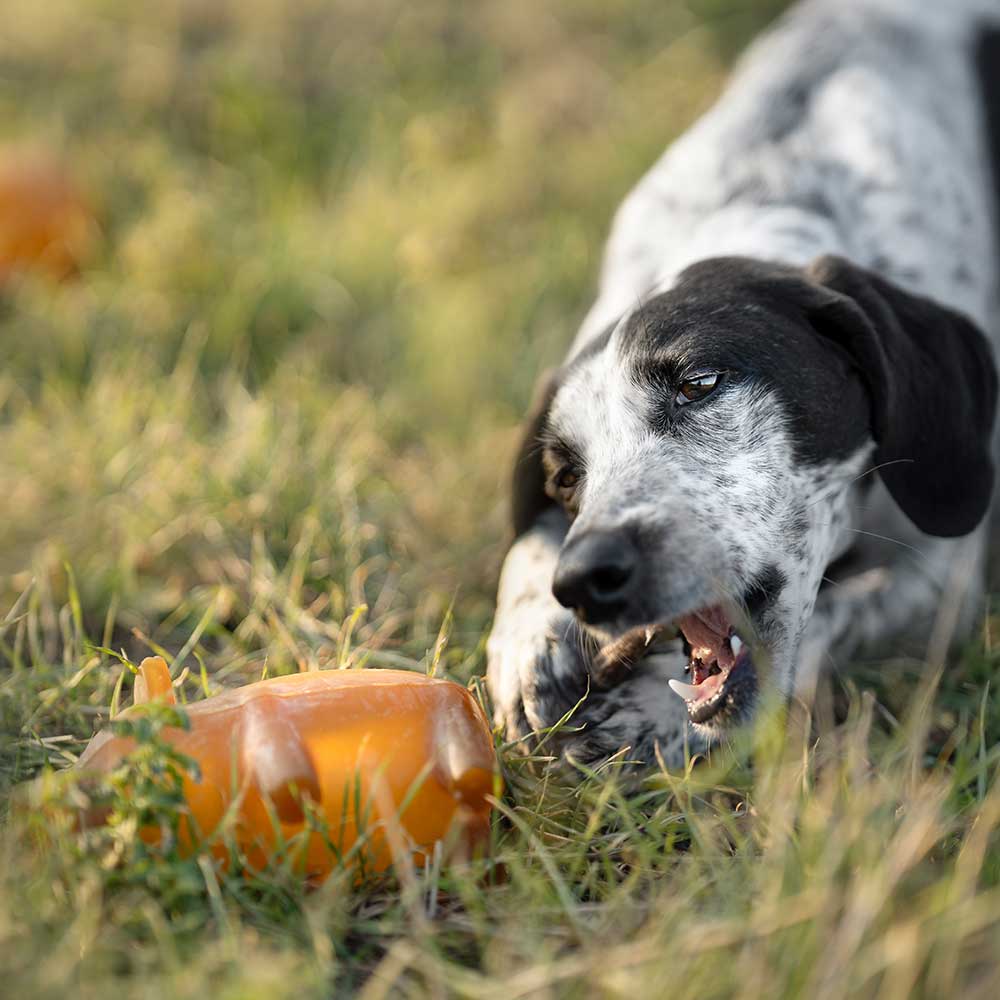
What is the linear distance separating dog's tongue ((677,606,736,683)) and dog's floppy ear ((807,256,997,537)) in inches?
19.4

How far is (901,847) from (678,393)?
3.30 feet

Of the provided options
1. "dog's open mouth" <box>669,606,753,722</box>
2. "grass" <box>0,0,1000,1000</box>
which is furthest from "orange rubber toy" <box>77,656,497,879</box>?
"dog's open mouth" <box>669,606,753,722</box>

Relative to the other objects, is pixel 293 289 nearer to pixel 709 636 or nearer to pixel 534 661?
pixel 534 661

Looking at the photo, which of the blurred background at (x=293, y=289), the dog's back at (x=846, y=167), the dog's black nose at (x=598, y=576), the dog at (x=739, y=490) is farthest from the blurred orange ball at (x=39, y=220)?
the dog's black nose at (x=598, y=576)

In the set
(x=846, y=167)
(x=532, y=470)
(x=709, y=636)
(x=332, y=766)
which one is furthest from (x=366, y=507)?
(x=846, y=167)

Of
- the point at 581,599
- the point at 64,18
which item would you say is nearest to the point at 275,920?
the point at 581,599

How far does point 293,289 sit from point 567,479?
1.93 m

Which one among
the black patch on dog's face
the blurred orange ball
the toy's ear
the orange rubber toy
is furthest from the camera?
the blurred orange ball

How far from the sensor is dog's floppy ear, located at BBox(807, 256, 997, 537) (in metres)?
2.35

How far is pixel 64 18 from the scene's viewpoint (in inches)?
219

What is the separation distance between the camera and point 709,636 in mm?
2254

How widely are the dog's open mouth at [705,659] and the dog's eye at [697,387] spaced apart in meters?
0.40

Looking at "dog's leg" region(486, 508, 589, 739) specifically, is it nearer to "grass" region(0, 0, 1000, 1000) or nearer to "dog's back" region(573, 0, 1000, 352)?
"grass" region(0, 0, 1000, 1000)

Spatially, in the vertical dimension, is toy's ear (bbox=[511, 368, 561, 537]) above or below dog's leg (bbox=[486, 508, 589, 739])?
above
